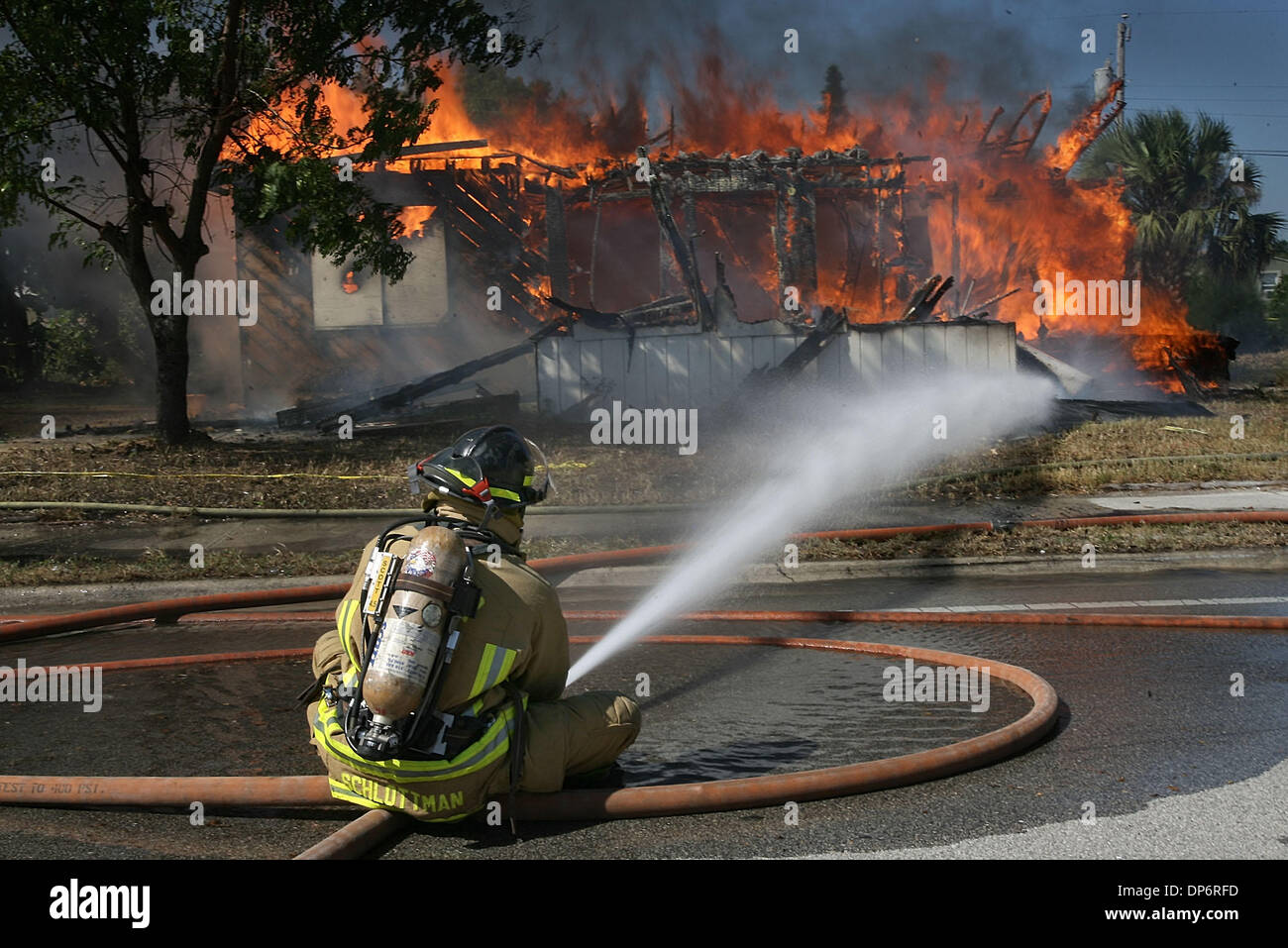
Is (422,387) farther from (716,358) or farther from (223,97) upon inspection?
(223,97)

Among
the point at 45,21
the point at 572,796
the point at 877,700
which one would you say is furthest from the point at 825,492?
the point at 45,21

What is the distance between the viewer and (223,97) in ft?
48.5

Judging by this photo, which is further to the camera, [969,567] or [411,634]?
[969,567]

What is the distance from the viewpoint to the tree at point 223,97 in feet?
45.3

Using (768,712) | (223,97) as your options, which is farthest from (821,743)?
(223,97)

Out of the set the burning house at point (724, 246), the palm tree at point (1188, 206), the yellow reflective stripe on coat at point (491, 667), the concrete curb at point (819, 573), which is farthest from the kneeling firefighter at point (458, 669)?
the palm tree at point (1188, 206)

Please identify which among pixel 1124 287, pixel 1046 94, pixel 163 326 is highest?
pixel 1046 94

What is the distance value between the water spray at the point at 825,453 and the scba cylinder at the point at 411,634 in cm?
211

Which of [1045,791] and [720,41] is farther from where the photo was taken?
[720,41]

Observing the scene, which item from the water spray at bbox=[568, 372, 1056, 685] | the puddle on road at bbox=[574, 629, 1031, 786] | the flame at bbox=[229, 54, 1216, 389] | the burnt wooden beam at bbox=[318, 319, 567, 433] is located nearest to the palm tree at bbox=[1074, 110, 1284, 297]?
the flame at bbox=[229, 54, 1216, 389]

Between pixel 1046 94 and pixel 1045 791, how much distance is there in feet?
78.8

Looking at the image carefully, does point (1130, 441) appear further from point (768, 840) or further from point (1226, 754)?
point (768, 840)

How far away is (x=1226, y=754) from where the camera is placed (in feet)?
15.5

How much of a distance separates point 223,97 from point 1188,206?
21894 millimetres
